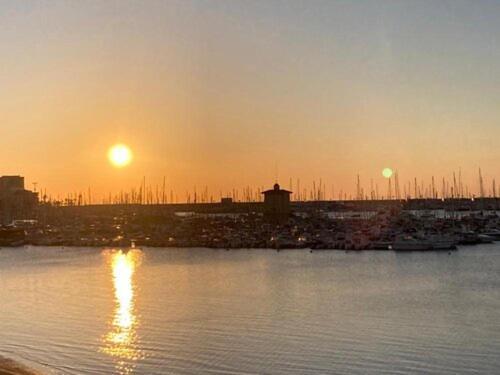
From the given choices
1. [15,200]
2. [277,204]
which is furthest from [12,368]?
[15,200]

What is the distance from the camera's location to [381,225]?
76938 millimetres

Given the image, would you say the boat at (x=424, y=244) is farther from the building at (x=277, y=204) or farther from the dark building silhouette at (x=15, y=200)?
the dark building silhouette at (x=15, y=200)

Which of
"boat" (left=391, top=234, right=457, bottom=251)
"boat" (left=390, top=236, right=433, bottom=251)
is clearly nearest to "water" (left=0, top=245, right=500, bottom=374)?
"boat" (left=390, top=236, right=433, bottom=251)

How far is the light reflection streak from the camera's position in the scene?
20.0m

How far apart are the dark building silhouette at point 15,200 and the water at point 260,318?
9174 centimetres

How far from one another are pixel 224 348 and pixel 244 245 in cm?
5076

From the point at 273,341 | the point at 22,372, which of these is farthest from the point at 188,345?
the point at 22,372

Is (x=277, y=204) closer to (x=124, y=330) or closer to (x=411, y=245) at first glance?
(x=411, y=245)

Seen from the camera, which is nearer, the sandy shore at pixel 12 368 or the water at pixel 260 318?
the sandy shore at pixel 12 368

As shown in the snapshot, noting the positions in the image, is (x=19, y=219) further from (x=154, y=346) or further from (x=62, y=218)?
(x=154, y=346)

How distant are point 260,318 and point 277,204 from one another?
6628 centimetres

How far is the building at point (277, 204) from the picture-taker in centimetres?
9231

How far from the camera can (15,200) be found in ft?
471

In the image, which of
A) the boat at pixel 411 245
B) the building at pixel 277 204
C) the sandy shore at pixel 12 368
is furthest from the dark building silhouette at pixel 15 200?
the sandy shore at pixel 12 368
